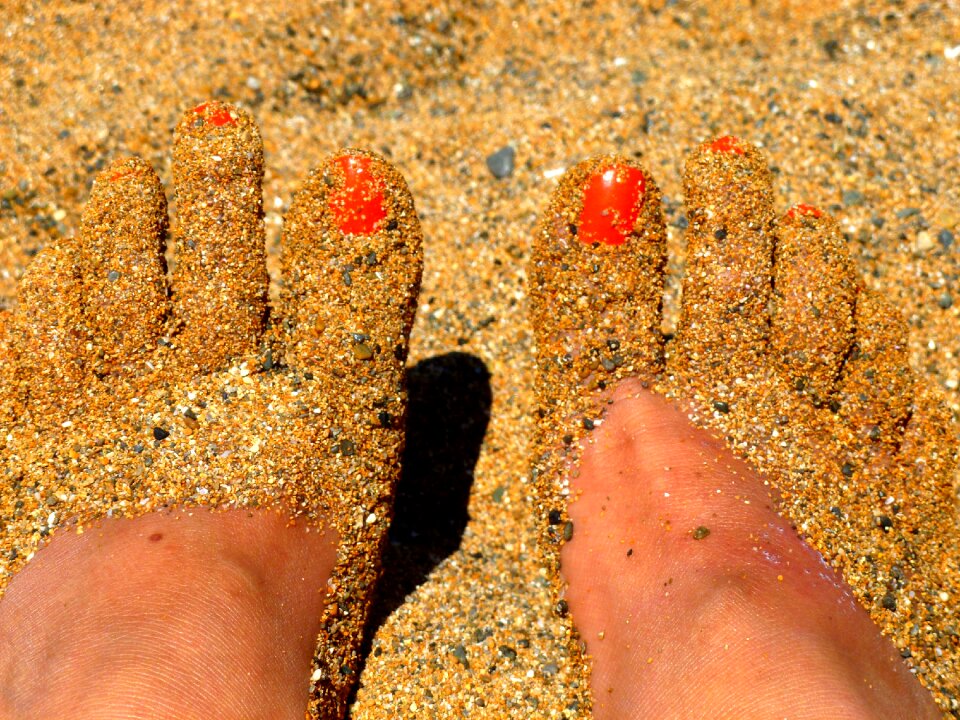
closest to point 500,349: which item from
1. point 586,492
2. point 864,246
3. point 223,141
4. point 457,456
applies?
point 457,456

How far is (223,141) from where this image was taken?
6.47ft

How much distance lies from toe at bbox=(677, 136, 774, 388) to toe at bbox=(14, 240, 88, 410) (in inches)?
59.2

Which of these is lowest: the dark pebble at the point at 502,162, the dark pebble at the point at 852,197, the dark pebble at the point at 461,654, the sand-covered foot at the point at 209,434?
the dark pebble at the point at 461,654

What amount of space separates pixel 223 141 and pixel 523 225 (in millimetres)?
902

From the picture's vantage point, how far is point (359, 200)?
190cm

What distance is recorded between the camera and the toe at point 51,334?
1.93 metres

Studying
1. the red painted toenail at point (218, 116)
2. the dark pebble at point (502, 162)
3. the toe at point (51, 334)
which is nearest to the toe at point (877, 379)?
the dark pebble at point (502, 162)

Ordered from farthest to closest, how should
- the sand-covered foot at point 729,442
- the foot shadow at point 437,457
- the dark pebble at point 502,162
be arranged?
the dark pebble at point 502,162 < the foot shadow at point 437,457 < the sand-covered foot at point 729,442

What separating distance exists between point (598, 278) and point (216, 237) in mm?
946

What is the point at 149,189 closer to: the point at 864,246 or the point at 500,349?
the point at 500,349

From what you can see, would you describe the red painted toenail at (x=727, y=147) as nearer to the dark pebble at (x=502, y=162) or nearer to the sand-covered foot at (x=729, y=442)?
the sand-covered foot at (x=729, y=442)

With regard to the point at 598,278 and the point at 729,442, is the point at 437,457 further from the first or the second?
the point at 729,442

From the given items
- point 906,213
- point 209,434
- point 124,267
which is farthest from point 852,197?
point 124,267

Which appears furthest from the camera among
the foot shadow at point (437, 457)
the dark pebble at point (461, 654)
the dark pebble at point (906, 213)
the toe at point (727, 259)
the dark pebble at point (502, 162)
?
the dark pebble at point (502, 162)
